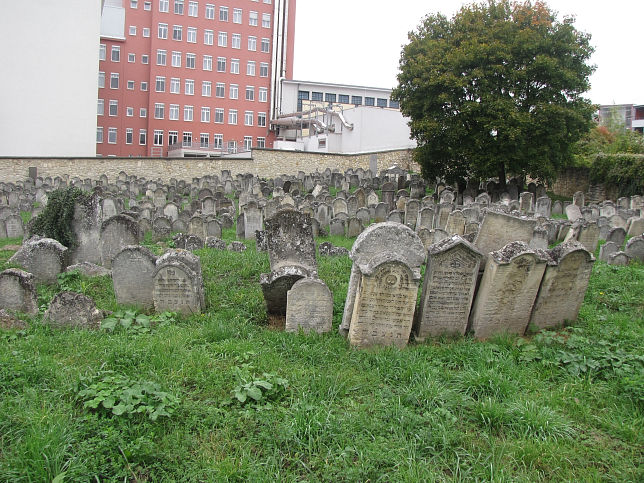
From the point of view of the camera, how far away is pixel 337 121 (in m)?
41.1

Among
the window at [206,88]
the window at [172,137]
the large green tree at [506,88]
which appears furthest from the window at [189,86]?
the large green tree at [506,88]

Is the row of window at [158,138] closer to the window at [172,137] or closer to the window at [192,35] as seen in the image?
the window at [172,137]

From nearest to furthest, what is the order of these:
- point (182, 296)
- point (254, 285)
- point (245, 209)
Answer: point (182, 296), point (254, 285), point (245, 209)

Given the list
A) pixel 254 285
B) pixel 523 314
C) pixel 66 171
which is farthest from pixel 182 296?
pixel 66 171

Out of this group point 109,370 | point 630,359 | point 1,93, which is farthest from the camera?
point 1,93

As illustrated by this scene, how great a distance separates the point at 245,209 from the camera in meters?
12.2

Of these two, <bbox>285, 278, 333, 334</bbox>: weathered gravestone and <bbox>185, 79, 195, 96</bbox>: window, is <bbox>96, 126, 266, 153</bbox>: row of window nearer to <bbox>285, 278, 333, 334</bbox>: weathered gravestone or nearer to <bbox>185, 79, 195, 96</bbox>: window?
<bbox>185, 79, 195, 96</bbox>: window

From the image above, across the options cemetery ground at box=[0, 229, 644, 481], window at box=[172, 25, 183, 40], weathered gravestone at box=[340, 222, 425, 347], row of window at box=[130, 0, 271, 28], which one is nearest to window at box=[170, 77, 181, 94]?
window at box=[172, 25, 183, 40]

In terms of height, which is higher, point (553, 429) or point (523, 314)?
point (523, 314)

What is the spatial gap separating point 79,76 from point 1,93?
491 centimetres

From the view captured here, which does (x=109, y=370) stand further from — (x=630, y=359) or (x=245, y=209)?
(x=245, y=209)

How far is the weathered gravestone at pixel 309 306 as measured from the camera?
19.0 feet

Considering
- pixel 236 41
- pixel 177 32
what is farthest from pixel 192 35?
pixel 236 41

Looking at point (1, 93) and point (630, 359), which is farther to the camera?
point (1, 93)
